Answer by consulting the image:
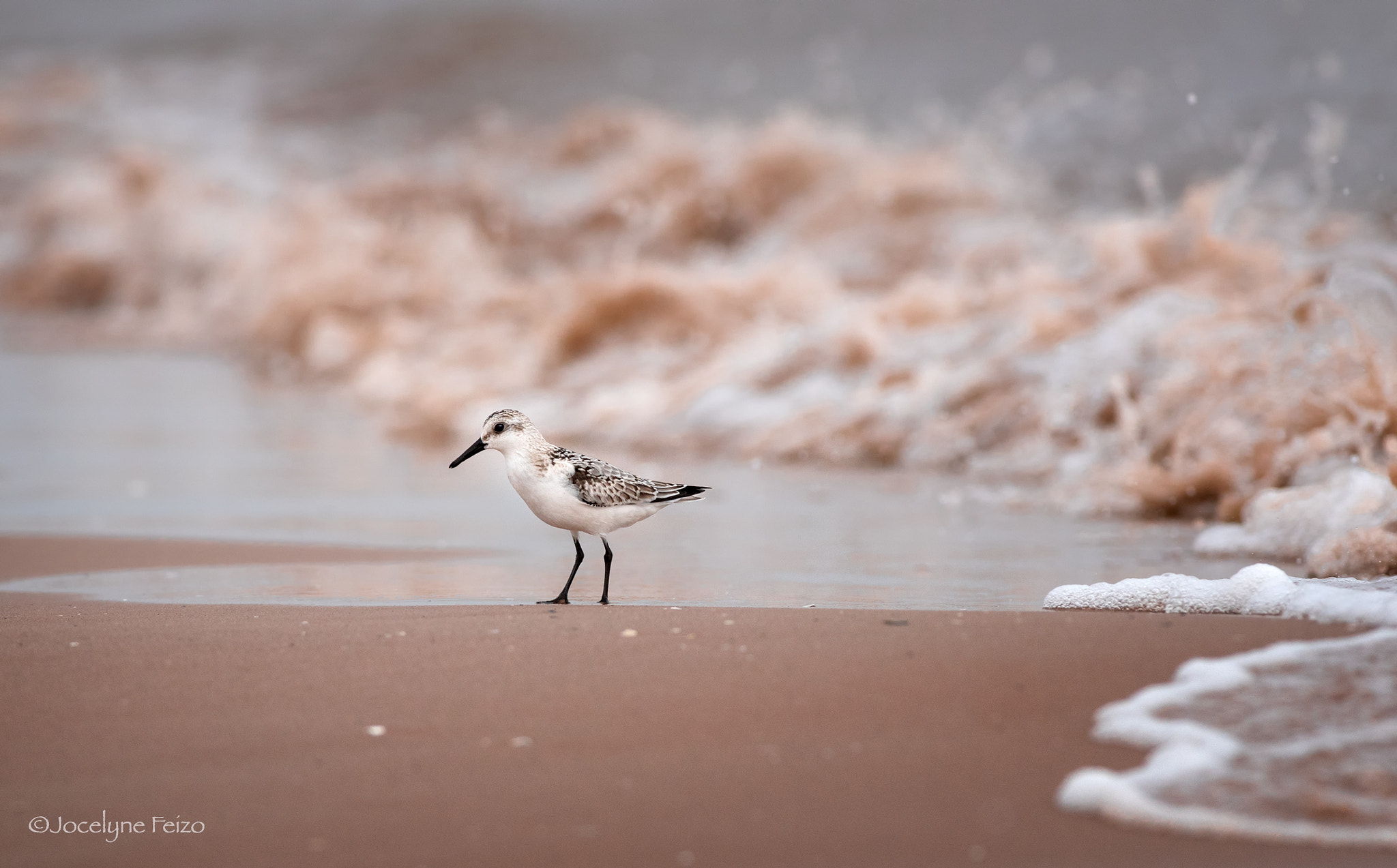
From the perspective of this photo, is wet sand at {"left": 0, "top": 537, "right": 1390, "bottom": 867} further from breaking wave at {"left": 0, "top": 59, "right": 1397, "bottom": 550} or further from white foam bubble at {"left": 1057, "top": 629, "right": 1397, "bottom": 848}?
breaking wave at {"left": 0, "top": 59, "right": 1397, "bottom": 550}

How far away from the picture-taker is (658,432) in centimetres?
902

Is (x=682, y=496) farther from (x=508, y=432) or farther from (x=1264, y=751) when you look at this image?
(x=1264, y=751)

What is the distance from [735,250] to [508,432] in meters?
12.8

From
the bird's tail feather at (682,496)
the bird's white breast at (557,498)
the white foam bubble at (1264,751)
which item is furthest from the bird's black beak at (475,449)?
the white foam bubble at (1264,751)

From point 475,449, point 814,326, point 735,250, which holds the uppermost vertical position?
point 735,250

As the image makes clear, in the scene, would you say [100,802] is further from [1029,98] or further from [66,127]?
[66,127]

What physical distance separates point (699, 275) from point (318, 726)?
9.55 meters

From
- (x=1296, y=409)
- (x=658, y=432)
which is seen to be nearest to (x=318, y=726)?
(x=1296, y=409)

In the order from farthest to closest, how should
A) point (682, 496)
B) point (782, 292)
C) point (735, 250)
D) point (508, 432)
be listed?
point (735, 250) < point (782, 292) < point (682, 496) < point (508, 432)

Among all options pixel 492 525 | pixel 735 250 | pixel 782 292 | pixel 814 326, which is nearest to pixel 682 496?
pixel 492 525

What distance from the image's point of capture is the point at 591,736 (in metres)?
2.85

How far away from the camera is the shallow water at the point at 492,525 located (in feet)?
15.1

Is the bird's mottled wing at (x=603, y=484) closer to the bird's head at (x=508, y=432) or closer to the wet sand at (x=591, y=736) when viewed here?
the bird's head at (x=508, y=432)

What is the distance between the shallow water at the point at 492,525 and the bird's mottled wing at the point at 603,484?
30cm
